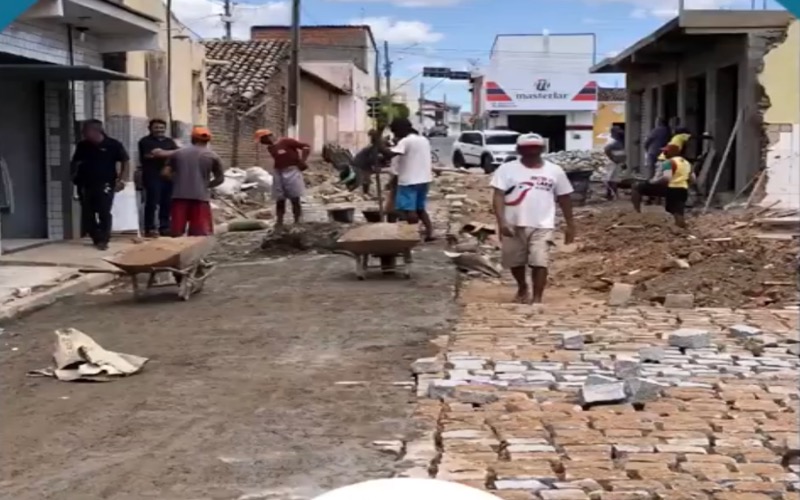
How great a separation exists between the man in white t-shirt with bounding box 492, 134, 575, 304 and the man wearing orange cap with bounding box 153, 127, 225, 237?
3557 millimetres

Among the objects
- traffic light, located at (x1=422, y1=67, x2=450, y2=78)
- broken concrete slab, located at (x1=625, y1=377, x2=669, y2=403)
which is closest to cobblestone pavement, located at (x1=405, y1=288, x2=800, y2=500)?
broken concrete slab, located at (x1=625, y1=377, x2=669, y2=403)

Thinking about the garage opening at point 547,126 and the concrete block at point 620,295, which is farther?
the garage opening at point 547,126

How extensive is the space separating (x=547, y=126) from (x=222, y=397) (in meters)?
55.8

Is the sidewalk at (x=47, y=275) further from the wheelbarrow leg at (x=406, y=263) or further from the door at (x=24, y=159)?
the wheelbarrow leg at (x=406, y=263)

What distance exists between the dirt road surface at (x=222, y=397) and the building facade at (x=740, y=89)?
31.3 feet

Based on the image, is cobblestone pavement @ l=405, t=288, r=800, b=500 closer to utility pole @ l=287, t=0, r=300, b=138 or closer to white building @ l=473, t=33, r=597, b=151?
utility pole @ l=287, t=0, r=300, b=138

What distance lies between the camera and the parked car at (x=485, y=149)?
47.0 m

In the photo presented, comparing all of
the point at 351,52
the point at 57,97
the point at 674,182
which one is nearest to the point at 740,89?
the point at 674,182

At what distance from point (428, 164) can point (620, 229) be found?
390 cm

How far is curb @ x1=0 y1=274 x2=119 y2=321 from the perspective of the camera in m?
10.5

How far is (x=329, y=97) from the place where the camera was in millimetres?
52125

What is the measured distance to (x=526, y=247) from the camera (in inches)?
429

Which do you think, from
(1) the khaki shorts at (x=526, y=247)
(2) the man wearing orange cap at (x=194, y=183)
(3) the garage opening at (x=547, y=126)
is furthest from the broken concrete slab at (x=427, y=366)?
(3) the garage opening at (x=547, y=126)

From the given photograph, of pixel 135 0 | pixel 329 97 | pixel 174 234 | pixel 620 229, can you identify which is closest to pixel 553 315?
pixel 174 234
